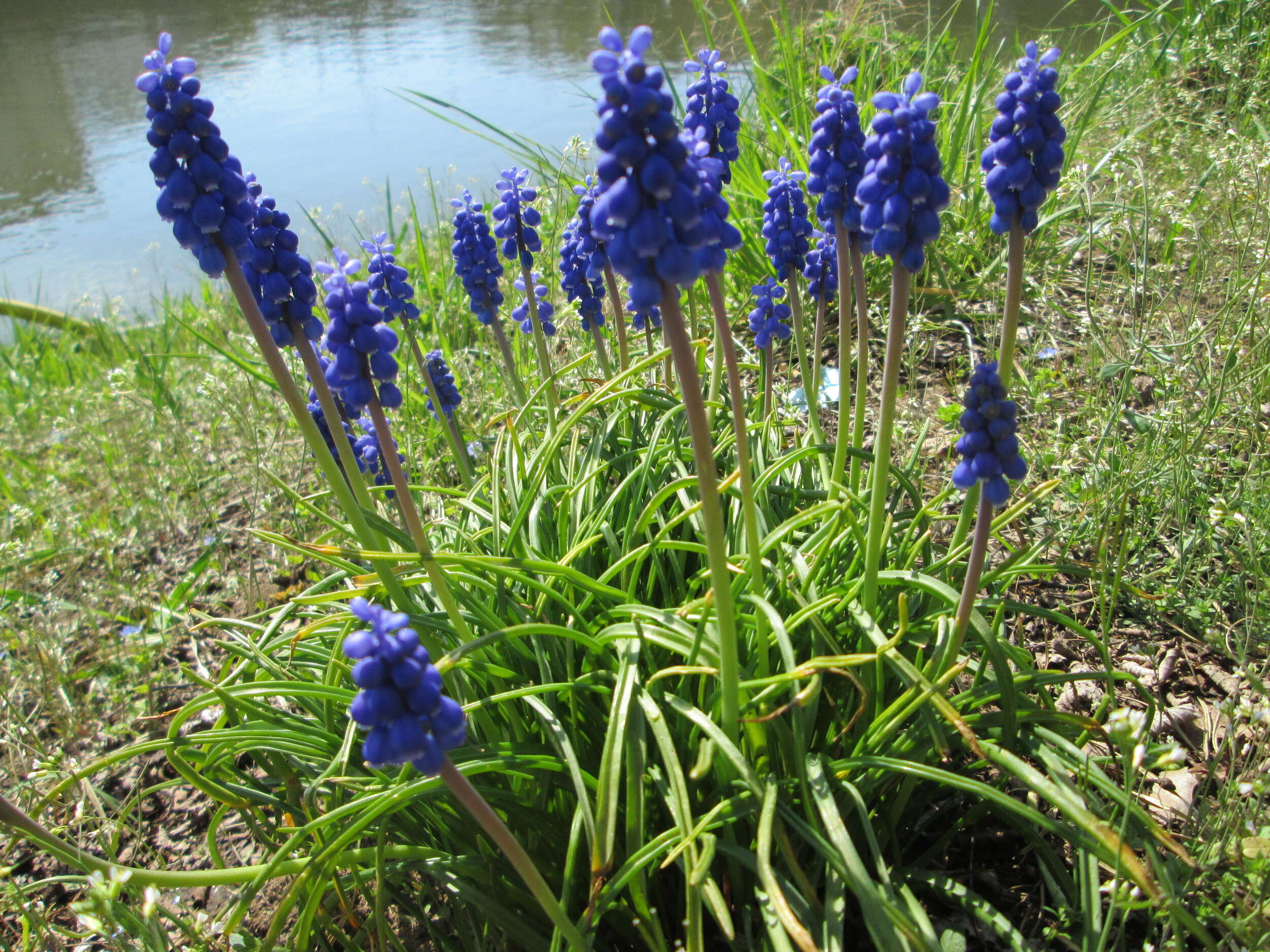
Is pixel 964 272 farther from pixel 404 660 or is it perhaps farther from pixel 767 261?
pixel 404 660

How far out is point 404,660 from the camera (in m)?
1.74

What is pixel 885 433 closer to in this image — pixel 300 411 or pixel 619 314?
pixel 300 411

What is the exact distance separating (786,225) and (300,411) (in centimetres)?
210

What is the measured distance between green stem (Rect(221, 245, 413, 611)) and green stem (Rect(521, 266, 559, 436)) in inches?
54.5

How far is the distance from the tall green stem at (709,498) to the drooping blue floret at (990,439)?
0.69 meters

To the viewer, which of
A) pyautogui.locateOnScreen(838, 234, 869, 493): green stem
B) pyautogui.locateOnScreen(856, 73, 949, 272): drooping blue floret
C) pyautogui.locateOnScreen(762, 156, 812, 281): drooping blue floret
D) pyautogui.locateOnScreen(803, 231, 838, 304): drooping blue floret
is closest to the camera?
pyautogui.locateOnScreen(856, 73, 949, 272): drooping blue floret

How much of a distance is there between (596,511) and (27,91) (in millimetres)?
19754

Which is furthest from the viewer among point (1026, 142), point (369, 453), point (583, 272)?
point (583, 272)

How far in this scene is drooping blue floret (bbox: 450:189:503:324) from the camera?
3982 millimetres

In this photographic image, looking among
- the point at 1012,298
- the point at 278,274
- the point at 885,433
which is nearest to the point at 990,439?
the point at 885,433

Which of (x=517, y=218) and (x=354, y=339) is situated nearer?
(x=354, y=339)

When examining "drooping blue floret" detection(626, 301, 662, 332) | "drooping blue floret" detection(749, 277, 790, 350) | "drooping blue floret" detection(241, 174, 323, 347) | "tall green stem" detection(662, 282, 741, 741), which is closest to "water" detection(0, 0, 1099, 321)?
"drooping blue floret" detection(626, 301, 662, 332)

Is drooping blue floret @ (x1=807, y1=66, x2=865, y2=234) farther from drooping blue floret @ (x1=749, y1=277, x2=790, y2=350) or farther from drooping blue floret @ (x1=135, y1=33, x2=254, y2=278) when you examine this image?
drooping blue floret @ (x1=135, y1=33, x2=254, y2=278)

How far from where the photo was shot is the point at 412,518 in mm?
2605
